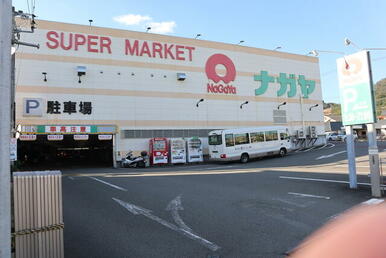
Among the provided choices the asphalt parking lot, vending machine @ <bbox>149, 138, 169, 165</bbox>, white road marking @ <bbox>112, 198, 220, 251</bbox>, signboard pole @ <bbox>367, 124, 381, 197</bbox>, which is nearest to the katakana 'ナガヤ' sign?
vending machine @ <bbox>149, 138, 169, 165</bbox>

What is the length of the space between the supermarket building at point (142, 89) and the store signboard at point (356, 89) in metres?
17.7

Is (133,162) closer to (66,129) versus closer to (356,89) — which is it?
(66,129)

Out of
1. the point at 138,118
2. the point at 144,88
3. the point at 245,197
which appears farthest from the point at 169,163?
the point at 245,197

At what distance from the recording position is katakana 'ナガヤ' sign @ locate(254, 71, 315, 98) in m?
30.5

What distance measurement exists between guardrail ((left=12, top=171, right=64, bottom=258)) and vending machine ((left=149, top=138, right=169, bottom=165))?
19935 mm

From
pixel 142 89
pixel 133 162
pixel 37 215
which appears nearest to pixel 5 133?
pixel 37 215

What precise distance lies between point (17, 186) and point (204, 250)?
9.07ft

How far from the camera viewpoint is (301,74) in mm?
33625

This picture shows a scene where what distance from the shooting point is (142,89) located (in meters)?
25.1

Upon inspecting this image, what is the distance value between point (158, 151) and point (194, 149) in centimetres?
318

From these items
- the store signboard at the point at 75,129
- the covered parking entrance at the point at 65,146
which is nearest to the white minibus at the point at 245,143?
the store signboard at the point at 75,129

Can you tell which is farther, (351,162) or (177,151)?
(177,151)

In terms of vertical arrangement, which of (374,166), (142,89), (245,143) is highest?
(142,89)

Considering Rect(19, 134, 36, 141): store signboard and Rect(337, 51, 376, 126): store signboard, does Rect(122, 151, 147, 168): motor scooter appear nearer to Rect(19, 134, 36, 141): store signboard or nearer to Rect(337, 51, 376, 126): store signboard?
Rect(19, 134, 36, 141): store signboard
